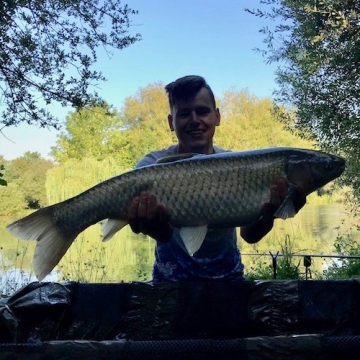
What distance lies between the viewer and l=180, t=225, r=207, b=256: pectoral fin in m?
1.16

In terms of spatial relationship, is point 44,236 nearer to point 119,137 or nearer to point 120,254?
point 120,254

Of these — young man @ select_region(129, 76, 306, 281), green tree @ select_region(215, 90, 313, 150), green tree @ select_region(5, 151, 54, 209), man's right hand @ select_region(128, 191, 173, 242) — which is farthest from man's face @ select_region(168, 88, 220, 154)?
green tree @ select_region(215, 90, 313, 150)

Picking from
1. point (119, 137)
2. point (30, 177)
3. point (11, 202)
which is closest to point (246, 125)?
point (119, 137)

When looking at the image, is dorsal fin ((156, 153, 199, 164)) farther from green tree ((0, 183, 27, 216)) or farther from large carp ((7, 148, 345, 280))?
green tree ((0, 183, 27, 216))

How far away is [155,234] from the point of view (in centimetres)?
124

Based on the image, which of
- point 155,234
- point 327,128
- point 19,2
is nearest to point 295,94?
point 327,128

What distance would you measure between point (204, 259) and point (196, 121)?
362 millimetres

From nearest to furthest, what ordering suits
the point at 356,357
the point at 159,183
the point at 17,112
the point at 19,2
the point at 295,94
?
1. the point at 356,357
2. the point at 159,183
3. the point at 19,2
4. the point at 17,112
5. the point at 295,94

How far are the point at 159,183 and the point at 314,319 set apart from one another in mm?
687

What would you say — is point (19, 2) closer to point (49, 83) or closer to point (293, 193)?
point (49, 83)

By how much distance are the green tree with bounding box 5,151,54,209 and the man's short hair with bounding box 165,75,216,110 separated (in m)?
9.26

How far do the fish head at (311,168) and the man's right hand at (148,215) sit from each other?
1.04 feet

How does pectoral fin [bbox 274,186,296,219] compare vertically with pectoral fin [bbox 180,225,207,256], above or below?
above

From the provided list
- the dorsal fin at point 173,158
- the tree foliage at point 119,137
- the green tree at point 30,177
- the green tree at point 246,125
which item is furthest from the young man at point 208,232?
the tree foliage at point 119,137
